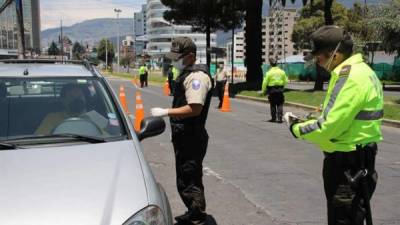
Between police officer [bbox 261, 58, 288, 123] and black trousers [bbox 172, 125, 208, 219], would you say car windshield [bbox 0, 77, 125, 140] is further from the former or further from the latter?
police officer [bbox 261, 58, 288, 123]

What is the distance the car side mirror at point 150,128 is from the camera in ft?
14.2

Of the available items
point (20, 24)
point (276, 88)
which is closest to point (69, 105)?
A: point (276, 88)

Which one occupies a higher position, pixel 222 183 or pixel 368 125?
pixel 368 125

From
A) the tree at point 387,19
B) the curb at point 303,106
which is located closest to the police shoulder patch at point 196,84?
the curb at point 303,106

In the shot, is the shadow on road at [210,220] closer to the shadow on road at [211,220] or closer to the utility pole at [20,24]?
the shadow on road at [211,220]

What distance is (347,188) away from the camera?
3482 millimetres

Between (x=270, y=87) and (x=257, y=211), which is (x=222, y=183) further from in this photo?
(x=270, y=87)

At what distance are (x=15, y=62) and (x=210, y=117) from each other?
10.6 metres

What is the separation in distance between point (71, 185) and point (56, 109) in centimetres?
151

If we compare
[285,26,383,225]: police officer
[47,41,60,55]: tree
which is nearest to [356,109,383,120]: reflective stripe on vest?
[285,26,383,225]: police officer

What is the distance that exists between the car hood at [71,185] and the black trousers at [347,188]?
4.13ft

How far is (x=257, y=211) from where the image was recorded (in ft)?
19.3

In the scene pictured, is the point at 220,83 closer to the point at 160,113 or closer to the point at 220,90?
the point at 220,90

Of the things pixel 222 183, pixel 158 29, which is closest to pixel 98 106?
pixel 222 183
